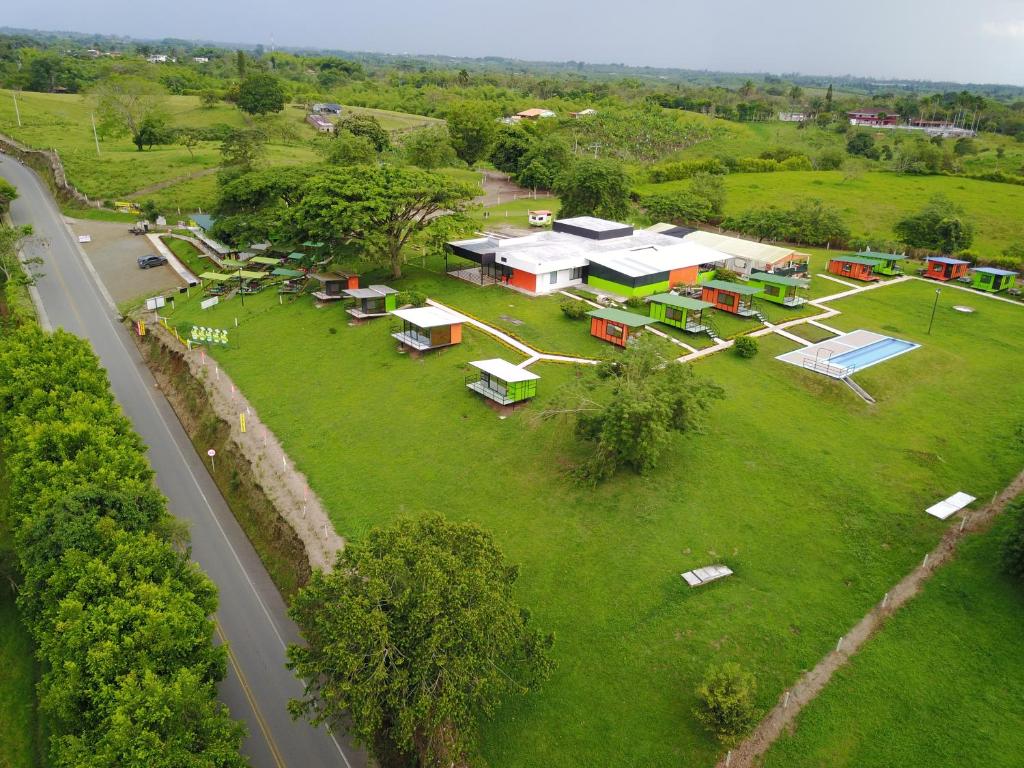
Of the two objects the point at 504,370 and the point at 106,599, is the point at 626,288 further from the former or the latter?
the point at 106,599

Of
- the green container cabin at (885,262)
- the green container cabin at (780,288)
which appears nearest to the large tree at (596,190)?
the green container cabin at (780,288)

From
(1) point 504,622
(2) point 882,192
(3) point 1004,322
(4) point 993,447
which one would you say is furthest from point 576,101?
(1) point 504,622

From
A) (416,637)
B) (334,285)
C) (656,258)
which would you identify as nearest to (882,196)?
(656,258)

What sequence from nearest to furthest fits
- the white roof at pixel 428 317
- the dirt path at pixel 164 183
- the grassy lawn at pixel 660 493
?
the grassy lawn at pixel 660 493 → the white roof at pixel 428 317 → the dirt path at pixel 164 183

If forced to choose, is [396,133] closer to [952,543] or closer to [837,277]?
[837,277]

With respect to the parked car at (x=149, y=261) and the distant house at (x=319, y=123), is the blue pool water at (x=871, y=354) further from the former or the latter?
the distant house at (x=319, y=123)

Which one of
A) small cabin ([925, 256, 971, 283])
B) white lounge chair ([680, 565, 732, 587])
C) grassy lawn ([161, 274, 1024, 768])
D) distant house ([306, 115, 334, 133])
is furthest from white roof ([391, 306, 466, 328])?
distant house ([306, 115, 334, 133])
